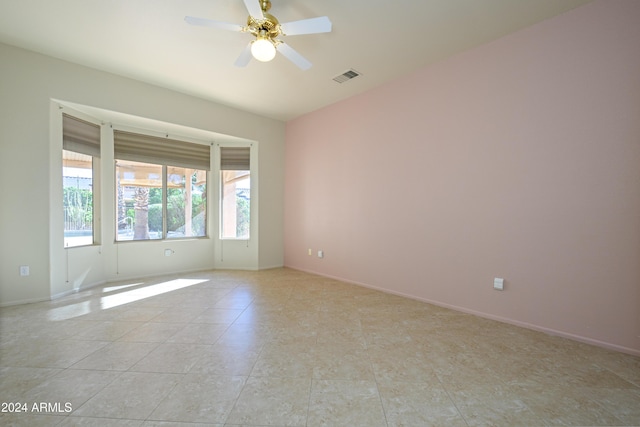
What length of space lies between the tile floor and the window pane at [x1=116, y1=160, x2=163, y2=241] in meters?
1.60

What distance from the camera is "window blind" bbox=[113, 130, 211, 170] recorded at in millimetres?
4328

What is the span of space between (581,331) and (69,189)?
6.28m

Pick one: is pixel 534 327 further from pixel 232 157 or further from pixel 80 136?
pixel 80 136

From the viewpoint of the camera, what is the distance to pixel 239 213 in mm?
5324

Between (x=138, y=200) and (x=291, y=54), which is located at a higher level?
(x=291, y=54)

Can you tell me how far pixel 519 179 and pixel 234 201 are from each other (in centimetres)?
464

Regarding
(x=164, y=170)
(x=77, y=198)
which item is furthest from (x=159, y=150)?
(x=77, y=198)

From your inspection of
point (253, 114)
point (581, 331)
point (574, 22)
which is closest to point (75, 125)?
point (253, 114)

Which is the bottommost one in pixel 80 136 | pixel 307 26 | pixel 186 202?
pixel 186 202

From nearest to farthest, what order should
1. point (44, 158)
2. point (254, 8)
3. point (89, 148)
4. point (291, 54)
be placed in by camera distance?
1. point (254, 8)
2. point (291, 54)
3. point (44, 158)
4. point (89, 148)

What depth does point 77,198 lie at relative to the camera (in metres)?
3.81

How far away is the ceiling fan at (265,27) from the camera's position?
2.09 m

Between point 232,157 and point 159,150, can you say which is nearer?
point 159,150

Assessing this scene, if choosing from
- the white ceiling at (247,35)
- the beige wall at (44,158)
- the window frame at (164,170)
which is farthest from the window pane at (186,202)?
the white ceiling at (247,35)
